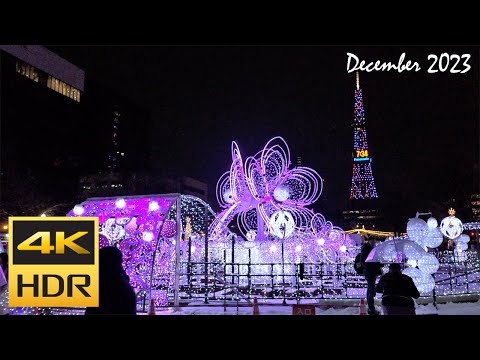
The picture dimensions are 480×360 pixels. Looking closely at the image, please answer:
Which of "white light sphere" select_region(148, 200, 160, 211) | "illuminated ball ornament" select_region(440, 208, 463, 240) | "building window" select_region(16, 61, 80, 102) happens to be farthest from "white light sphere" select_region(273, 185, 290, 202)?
"building window" select_region(16, 61, 80, 102)

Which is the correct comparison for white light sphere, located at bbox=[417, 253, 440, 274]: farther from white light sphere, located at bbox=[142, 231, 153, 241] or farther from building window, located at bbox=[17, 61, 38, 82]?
building window, located at bbox=[17, 61, 38, 82]

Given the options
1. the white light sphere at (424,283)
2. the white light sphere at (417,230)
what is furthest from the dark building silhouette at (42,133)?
the white light sphere at (424,283)

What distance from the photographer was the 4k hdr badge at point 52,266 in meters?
4.78

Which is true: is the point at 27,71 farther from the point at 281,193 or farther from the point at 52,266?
the point at 52,266

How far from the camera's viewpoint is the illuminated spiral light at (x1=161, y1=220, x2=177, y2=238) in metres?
11.1

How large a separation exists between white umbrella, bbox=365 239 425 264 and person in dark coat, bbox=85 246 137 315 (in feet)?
20.3

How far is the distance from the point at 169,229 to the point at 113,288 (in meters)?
6.79

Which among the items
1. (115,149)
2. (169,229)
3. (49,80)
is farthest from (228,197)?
(115,149)

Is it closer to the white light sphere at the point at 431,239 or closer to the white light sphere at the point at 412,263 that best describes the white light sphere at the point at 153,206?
the white light sphere at the point at 412,263

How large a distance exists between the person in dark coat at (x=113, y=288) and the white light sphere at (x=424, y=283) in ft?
26.6

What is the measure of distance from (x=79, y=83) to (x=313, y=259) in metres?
48.0

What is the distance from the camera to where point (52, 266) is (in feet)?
15.7

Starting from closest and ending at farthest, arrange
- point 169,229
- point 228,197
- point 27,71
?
point 169,229
point 228,197
point 27,71
